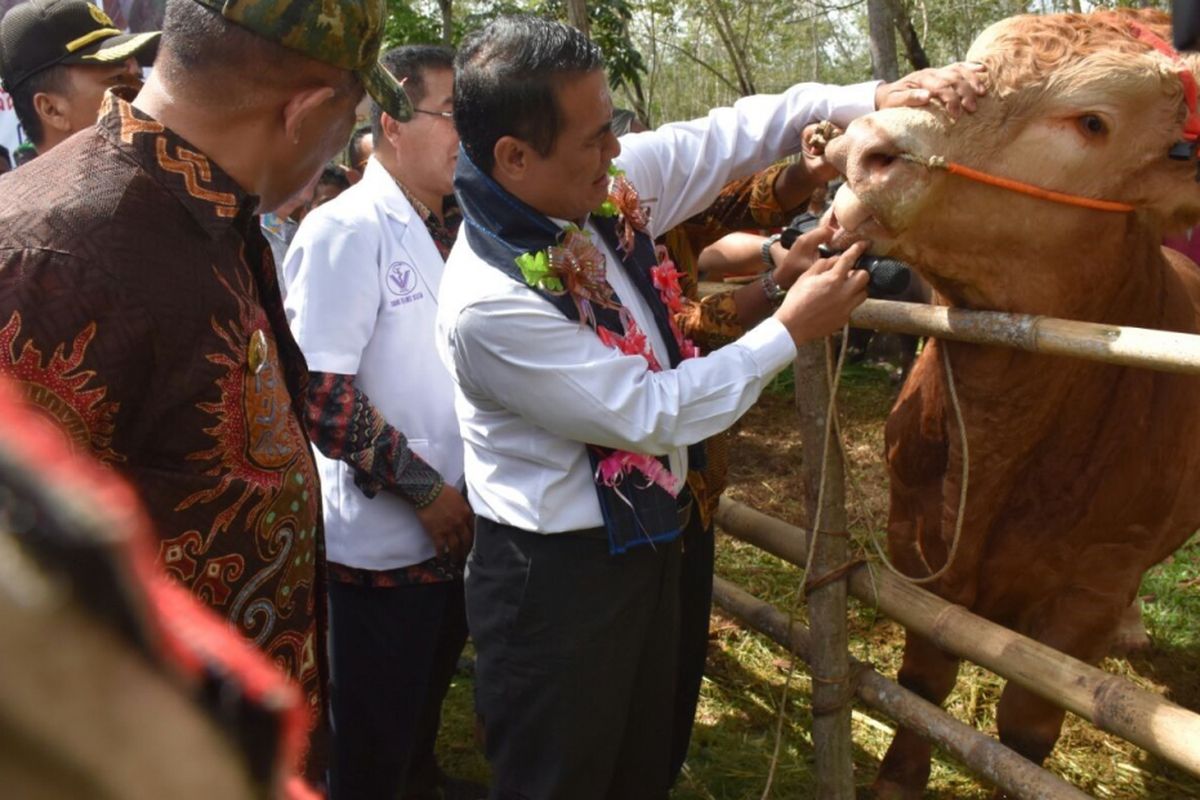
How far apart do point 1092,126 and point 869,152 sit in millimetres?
517

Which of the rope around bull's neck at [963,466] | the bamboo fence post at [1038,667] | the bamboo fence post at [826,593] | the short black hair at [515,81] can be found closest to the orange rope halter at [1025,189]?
the rope around bull's neck at [963,466]

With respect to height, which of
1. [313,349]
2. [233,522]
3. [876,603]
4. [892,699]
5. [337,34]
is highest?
[337,34]

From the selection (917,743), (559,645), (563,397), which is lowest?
(917,743)

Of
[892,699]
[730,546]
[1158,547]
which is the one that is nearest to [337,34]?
[892,699]

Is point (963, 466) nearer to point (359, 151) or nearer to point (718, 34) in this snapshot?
point (359, 151)

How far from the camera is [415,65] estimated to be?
3002mm

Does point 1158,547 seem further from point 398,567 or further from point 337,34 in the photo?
point 337,34

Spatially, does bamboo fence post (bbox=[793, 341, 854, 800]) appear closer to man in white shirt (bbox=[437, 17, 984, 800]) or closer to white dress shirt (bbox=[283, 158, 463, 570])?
man in white shirt (bbox=[437, 17, 984, 800])

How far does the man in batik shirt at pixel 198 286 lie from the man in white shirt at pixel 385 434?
74 cm

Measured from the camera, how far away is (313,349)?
2.50 metres

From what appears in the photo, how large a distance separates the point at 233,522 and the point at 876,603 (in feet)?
5.54

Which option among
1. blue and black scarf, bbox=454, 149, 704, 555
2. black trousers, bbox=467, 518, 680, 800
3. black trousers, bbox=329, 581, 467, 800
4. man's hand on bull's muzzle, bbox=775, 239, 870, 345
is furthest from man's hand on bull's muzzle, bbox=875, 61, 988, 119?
black trousers, bbox=329, 581, 467, 800

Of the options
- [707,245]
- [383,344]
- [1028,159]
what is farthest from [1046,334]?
[383,344]

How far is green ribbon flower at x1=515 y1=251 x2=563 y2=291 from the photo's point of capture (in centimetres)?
196
